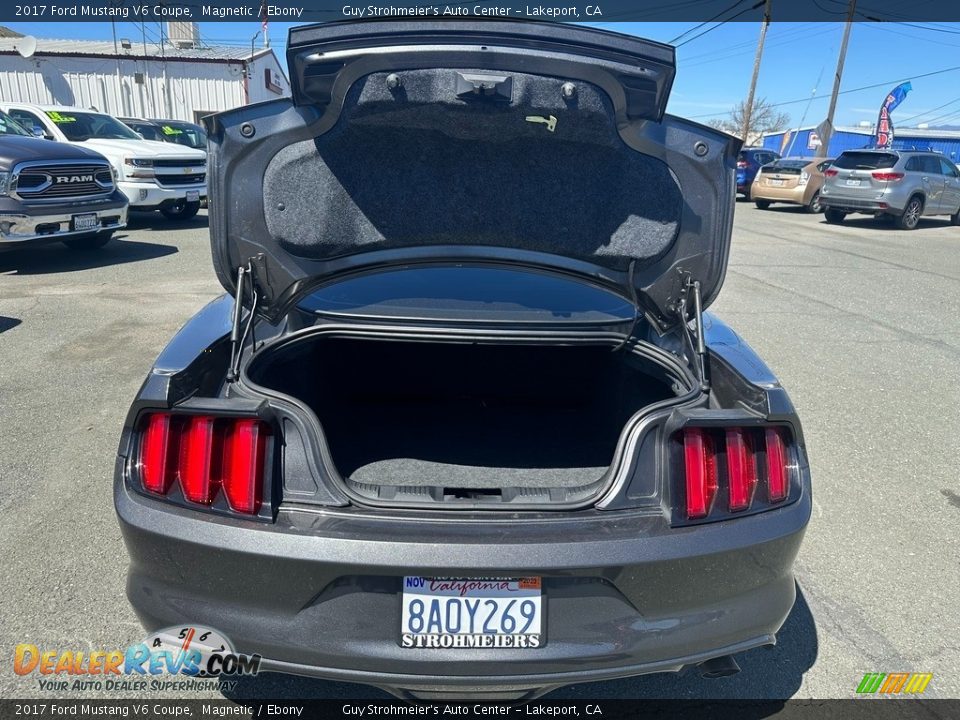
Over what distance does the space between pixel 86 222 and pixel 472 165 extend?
8064mm

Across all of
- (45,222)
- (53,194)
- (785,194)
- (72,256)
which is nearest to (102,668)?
(45,222)

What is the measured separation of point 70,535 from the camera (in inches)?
116

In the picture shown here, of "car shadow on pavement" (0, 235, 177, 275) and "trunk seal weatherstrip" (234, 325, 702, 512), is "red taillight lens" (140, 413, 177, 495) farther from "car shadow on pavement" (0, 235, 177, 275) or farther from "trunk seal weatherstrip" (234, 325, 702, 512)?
"car shadow on pavement" (0, 235, 177, 275)

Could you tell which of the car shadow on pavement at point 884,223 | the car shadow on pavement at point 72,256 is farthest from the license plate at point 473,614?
the car shadow on pavement at point 884,223

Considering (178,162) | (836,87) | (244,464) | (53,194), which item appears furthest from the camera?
(836,87)

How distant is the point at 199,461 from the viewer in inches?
70.4

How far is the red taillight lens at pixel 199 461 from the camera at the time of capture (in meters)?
1.77

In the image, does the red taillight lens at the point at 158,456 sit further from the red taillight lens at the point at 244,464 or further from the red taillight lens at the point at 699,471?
the red taillight lens at the point at 699,471

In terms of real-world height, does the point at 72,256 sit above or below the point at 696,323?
below

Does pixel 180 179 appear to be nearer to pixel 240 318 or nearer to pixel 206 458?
pixel 240 318

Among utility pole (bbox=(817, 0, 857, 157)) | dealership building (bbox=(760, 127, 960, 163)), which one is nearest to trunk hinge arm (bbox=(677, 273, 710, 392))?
utility pole (bbox=(817, 0, 857, 157))

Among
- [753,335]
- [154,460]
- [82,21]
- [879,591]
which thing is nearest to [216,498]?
[154,460]

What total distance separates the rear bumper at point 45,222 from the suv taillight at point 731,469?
27.6ft

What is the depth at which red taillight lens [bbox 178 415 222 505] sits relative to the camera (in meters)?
1.77
